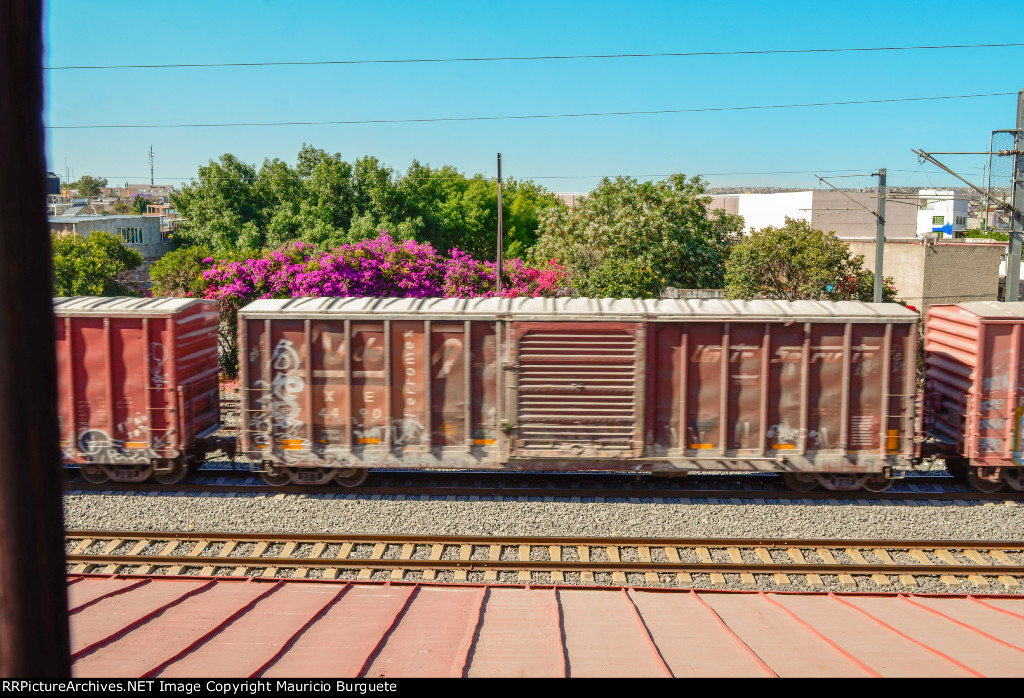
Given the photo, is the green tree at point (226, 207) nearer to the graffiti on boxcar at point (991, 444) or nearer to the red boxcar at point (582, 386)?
the red boxcar at point (582, 386)

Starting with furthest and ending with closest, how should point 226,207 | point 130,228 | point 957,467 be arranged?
1. point 130,228
2. point 226,207
3. point 957,467

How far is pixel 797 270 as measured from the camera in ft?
86.4

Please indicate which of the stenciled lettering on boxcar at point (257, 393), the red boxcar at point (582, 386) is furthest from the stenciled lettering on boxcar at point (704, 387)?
the stenciled lettering on boxcar at point (257, 393)

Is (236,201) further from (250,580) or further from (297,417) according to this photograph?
(250,580)

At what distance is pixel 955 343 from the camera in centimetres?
1353

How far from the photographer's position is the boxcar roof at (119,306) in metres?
13.1

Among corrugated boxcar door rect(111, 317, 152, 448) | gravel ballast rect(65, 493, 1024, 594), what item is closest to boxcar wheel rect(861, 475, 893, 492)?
gravel ballast rect(65, 493, 1024, 594)

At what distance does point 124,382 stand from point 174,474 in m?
2.02

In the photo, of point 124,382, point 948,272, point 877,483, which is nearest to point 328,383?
point 124,382

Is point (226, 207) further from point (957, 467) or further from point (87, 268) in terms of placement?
point (957, 467)

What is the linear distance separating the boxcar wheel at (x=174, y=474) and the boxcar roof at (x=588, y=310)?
11.1ft

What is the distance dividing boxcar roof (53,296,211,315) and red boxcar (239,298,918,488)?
1.60 m

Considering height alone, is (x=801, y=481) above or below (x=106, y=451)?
below

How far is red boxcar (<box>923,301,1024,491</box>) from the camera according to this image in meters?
12.7
